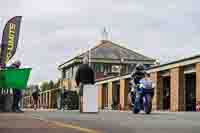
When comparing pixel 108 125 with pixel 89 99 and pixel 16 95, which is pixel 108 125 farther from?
pixel 16 95

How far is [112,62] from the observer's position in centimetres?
9369

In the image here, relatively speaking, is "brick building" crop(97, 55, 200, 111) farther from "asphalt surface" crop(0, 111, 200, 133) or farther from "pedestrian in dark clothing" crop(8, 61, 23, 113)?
"asphalt surface" crop(0, 111, 200, 133)

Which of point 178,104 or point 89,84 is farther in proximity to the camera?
point 178,104

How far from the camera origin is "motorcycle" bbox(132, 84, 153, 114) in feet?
46.1

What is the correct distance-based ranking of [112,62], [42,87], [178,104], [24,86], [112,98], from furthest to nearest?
[42,87] < [112,62] < [112,98] < [178,104] < [24,86]

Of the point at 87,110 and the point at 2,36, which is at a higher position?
the point at 2,36

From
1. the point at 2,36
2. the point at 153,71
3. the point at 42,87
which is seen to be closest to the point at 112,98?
the point at 153,71

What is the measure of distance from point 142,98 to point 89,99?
161 cm

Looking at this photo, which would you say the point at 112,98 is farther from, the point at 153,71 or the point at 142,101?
the point at 142,101

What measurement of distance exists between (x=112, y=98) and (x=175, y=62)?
15.0 metres

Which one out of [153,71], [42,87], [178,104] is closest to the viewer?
[178,104]

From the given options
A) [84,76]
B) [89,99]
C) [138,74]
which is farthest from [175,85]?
[84,76]

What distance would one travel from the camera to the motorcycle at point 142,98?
1406 centimetres

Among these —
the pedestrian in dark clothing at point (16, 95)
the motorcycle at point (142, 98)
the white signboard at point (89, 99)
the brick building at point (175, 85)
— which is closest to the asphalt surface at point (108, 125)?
the white signboard at point (89, 99)
